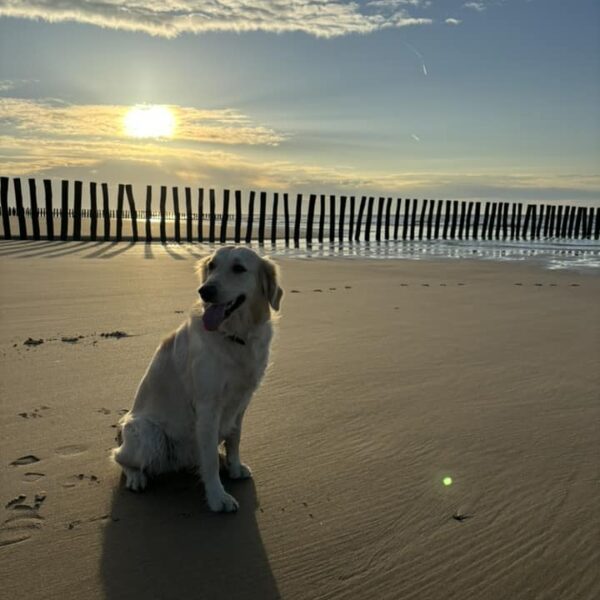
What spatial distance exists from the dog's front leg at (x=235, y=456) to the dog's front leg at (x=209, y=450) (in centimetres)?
20

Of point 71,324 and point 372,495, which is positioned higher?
point 372,495

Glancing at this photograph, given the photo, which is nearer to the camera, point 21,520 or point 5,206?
point 21,520

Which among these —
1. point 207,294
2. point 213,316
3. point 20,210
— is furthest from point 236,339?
point 20,210

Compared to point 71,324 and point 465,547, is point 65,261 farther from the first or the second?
point 465,547

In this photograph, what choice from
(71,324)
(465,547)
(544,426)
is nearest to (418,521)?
(465,547)

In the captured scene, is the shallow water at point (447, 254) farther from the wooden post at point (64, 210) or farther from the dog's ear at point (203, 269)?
the dog's ear at point (203, 269)

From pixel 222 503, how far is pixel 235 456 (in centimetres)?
38

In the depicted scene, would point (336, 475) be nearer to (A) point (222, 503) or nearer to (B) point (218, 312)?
(A) point (222, 503)

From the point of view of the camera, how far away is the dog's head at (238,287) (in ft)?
10.7

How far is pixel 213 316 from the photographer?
318cm

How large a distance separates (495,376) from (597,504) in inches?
A: 81.3

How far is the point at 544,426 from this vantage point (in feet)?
12.8

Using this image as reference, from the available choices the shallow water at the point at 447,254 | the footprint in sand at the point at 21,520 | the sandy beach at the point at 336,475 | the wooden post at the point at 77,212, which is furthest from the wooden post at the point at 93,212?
the footprint in sand at the point at 21,520

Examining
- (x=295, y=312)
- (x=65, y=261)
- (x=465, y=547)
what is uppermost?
(x=465, y=547)
